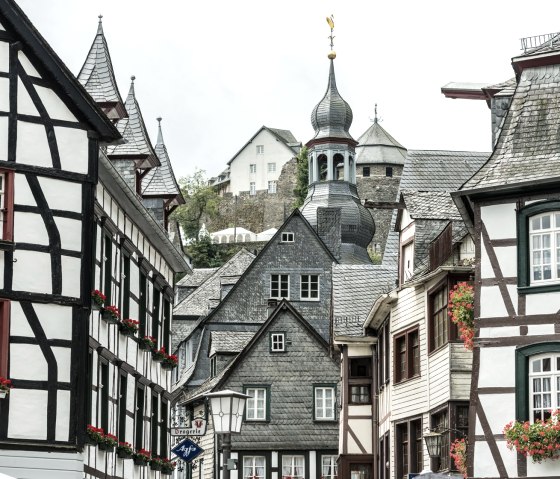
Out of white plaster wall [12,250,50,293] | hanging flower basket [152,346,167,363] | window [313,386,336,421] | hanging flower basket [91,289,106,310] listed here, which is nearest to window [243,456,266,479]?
window [313,386,336,421]

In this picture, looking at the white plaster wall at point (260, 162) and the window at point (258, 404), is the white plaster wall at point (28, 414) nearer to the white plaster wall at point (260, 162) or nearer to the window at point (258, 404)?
the window at point (258, 404)

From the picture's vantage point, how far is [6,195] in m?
29.6

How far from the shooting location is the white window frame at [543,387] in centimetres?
2983

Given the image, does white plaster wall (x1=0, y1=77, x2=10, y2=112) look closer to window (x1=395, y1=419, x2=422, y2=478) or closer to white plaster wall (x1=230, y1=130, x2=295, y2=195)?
window (x1=395, y1=419, x2=422, y2=478)

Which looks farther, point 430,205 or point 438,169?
point 438,169

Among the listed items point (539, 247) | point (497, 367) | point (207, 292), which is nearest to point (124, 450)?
point (497, 367)

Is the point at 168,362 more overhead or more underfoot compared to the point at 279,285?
more underfoot

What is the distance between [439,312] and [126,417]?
7384 mm

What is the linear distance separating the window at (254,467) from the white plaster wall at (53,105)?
1275 inches

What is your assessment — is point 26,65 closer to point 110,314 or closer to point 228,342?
point 110,314

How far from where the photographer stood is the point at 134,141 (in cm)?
3894

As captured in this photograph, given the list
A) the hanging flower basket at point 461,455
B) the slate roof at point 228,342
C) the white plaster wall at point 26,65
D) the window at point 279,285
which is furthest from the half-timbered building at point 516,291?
the window at point 279,285

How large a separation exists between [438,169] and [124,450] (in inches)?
534

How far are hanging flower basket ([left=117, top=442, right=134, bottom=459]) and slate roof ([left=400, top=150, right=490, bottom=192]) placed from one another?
38.6 ft
